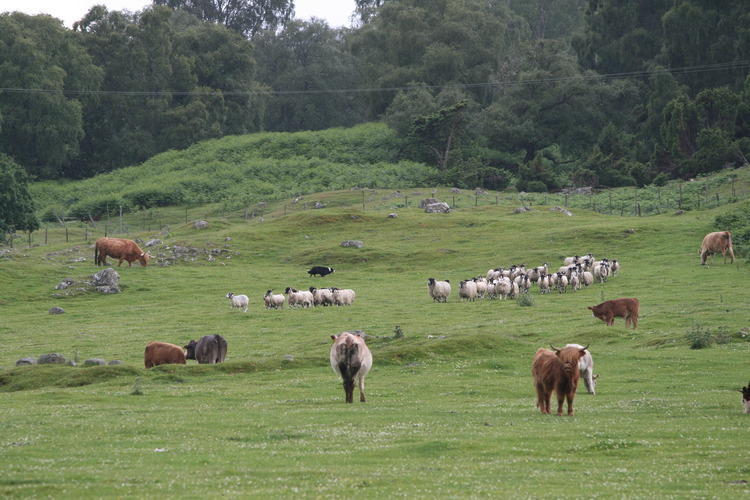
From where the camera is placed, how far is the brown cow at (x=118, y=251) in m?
60.8

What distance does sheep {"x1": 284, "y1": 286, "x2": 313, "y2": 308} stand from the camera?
47.2m

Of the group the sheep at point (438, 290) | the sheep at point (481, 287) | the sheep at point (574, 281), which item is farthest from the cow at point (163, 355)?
the sheep at point (574, 281)

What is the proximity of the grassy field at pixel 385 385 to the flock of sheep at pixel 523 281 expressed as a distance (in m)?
0.94

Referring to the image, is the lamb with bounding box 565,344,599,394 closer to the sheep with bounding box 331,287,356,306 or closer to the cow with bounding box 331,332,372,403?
the cow with bounding box 331,332,372,403

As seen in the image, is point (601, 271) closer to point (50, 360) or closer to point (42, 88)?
point (50, 360)

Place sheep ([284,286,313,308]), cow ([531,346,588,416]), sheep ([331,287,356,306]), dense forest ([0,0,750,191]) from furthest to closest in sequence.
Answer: dense forest ([0,0,750,191]) → sheep ([284,286,313,308]) → sheep ([331,287,356,306]) → cow ([531,346,588,416])

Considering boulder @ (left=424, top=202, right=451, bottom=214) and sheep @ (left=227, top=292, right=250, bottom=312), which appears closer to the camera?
sheep @ (left=227, top=292, right=250, bottom=312)

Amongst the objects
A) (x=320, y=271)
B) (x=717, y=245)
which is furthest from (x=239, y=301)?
(x=717, y=245)

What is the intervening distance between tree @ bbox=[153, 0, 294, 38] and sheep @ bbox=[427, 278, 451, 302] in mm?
114854

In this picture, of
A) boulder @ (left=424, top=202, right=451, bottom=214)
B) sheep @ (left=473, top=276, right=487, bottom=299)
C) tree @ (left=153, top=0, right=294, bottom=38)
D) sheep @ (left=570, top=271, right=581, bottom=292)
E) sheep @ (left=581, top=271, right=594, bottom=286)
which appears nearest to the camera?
sheep @ (left=473, top=276, right=487, bottom=299)

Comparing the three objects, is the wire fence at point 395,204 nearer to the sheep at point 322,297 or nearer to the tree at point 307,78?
the sheep at point 322,297

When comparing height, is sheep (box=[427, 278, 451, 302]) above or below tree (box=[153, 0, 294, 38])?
below

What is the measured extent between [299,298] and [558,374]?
3015cm

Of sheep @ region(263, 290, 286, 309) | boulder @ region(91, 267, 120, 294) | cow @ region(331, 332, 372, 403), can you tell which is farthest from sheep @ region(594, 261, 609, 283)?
cow @ region(331, 332, 372, 403)
